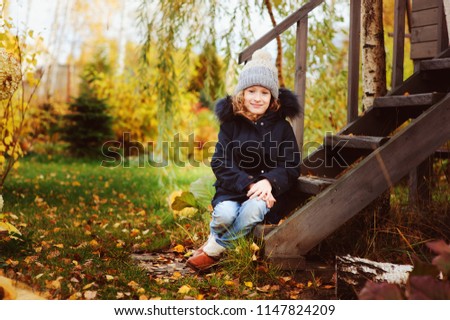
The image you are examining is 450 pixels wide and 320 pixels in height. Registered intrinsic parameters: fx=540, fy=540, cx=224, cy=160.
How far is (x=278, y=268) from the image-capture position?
3.31 metres

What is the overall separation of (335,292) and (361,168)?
0.76 meters

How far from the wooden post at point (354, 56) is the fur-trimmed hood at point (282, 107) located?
554 millimetres

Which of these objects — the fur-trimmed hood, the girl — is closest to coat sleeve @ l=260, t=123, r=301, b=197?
the girl

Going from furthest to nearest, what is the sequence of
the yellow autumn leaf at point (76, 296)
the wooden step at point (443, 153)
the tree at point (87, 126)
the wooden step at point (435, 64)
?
1. the tree at point (87, 126)
2. the wooden step at point (443, 153)
3. the wooden step at point (435, 64)
4. the yellow autumn leaf at point (76, 296)

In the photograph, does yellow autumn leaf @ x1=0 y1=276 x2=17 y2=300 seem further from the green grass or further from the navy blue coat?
the navy blue coat

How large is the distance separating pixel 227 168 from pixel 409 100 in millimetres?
1305

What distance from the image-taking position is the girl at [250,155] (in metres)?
3.47

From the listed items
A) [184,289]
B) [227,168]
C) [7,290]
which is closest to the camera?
[7,290]

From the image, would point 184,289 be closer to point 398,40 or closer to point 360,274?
point 360,274

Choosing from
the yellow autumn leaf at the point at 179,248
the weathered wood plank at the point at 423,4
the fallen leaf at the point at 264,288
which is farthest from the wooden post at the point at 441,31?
the yellow autumn leaf at the point at 179,248

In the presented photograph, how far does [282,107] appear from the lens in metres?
3.72

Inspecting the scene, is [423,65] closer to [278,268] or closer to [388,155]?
[388,155]

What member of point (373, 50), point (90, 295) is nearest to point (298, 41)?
point (373, 50)

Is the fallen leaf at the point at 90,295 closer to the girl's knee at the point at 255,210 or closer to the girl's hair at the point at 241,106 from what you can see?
the girl's knee at the point at 255,210
